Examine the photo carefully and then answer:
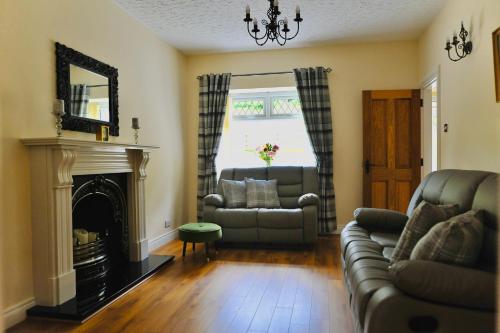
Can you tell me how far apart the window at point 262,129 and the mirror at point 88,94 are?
2.21 metres

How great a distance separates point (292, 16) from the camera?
13.1ft

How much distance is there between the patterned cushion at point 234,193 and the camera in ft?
14.8

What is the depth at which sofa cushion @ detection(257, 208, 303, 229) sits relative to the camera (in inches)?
160

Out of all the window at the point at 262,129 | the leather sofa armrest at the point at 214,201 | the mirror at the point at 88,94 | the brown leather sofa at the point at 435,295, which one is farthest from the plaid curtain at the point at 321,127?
the brown leather sofa at the point at 435,295

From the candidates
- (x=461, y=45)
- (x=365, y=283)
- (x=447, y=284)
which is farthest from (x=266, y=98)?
(x=447, y=284)

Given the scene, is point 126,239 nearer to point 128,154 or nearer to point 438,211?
point 128,154

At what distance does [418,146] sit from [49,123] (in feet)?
13.9

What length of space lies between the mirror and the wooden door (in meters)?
3.29

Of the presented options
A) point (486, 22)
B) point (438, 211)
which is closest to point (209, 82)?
point (486, 22)

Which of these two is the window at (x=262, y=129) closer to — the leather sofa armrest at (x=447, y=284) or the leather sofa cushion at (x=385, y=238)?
the leather sofa cushion at (x=385, y=238)

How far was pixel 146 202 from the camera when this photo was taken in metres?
4.13

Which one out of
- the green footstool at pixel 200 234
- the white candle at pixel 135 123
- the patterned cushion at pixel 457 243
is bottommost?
the green footstool at pixel 200 234

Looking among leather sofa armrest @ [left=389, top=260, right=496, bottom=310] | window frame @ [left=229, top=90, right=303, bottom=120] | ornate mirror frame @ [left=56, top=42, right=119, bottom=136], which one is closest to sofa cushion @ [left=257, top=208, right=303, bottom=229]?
window frame @ [left=229, top=90, right=303, bottom=120]

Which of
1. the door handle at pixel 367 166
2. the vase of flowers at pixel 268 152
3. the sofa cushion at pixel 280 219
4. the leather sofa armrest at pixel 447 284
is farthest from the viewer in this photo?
the vase of flowers at pixel 268 152
